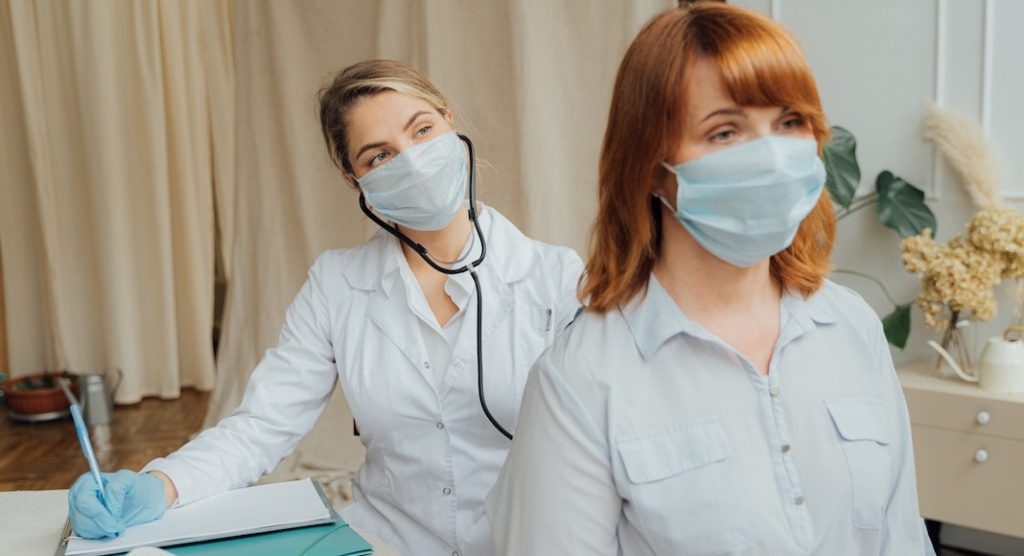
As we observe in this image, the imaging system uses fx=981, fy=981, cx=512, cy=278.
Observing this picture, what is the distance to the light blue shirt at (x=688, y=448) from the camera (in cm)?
106

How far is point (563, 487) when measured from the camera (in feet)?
3.51

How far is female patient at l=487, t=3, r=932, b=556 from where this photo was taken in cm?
105

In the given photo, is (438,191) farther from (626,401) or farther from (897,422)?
(897,422)

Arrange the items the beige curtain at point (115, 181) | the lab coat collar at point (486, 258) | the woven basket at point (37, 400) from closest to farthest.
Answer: the lab coat collar at point (486, 258) < the woven basket at point (37, 400) < the beige curtain at point (115, 181)

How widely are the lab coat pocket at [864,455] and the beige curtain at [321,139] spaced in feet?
4.99

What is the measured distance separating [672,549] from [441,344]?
688 millimetres

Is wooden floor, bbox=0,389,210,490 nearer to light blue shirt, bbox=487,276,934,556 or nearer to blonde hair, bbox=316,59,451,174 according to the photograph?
blonde hair, bbox=316,59,451,174

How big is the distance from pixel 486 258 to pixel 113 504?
28.2 inches

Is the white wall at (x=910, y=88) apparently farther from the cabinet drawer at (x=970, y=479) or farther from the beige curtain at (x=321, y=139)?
the beige curtain at (x=321, y=139)

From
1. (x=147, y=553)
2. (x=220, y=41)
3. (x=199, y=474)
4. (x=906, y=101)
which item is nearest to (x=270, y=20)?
(x=220, y=41)

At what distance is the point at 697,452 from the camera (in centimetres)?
106

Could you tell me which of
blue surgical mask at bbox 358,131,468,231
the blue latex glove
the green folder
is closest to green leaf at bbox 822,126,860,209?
blue surgical mask at bbox 358,131,468,231

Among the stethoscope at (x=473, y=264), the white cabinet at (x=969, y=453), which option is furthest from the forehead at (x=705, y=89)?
the white cabinet at (x=969, y=453)

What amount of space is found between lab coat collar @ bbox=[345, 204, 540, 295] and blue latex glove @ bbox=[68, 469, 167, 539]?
0.54m
